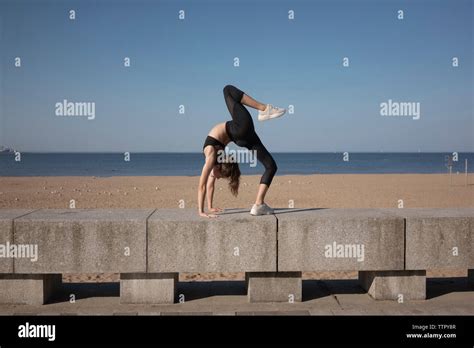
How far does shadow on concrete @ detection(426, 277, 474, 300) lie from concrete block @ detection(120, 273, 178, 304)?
3.15 m

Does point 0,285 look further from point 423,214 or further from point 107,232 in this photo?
point 423,214

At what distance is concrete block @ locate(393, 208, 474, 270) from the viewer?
524 cm

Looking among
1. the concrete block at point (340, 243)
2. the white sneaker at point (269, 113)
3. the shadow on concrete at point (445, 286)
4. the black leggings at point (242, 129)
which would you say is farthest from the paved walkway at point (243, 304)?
the white sneaker at point (269, 113)

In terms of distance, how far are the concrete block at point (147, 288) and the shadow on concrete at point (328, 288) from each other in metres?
1.66

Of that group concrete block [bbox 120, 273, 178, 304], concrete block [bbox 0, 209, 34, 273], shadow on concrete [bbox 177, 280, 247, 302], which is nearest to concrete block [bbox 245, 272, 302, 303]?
shadow on concrete [bbox 177, 280, 247, 302]

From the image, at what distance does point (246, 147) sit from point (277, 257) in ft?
4.63

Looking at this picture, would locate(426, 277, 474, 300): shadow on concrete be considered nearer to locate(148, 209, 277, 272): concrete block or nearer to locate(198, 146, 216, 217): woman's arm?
locate(148, 209, 277, 272): concrete block

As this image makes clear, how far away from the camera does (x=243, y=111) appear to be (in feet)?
18.2

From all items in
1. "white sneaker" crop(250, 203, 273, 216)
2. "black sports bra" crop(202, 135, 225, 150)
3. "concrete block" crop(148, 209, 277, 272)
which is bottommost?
"concrete block" crop(148, 209, 277, 272)

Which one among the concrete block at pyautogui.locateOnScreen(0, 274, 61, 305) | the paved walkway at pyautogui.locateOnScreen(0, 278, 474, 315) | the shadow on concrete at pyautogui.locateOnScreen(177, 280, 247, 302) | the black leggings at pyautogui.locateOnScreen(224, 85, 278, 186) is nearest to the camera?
the paved walkway at pyautogui.locateOnScreen(0, 278, 474, 315)

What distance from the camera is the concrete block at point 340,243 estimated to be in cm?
515

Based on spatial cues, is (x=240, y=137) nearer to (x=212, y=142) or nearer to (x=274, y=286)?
(x=212, y=142)

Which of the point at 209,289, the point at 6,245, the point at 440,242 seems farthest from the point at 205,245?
the point at 440,242
